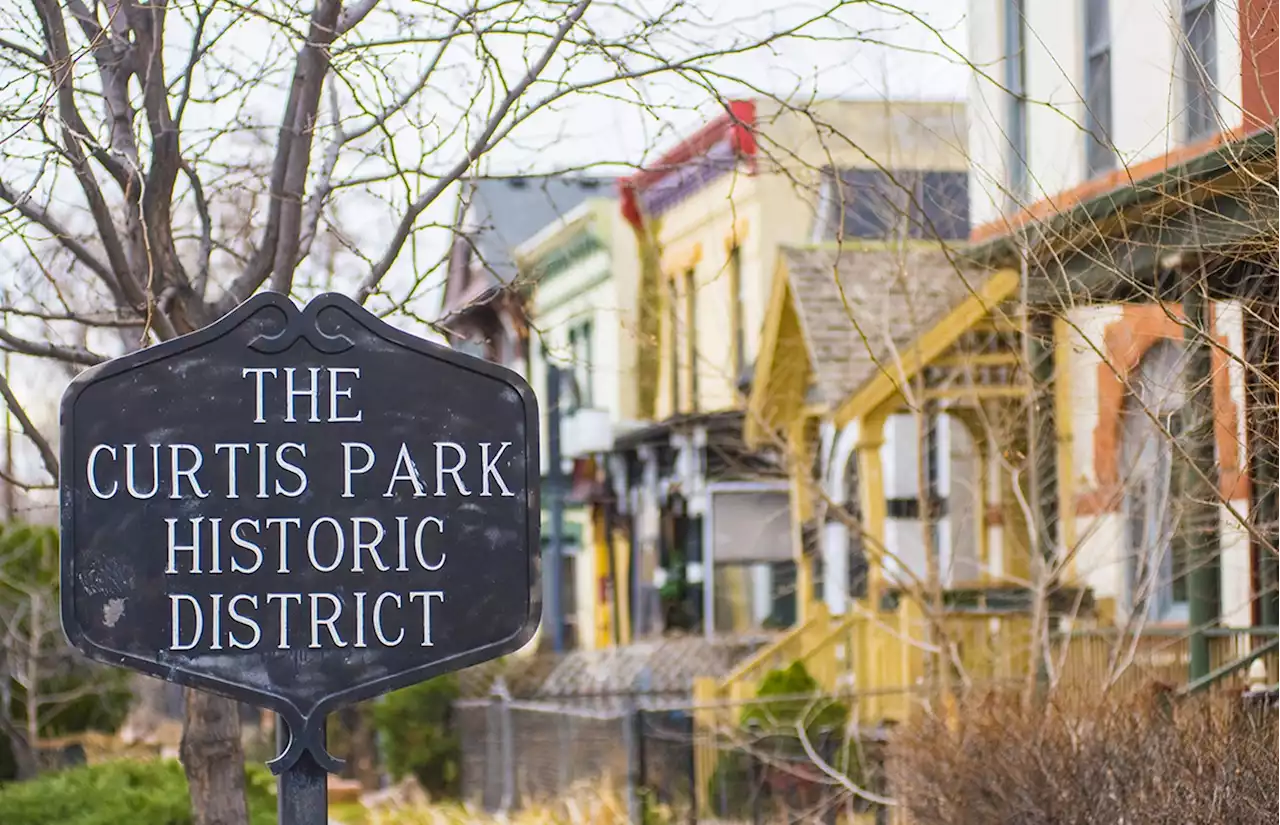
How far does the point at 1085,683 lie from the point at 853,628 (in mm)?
7137

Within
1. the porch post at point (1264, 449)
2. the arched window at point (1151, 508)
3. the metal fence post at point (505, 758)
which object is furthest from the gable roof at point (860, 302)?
the metal fence post at point (505, 758)

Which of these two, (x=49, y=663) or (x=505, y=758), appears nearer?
(x=505, y=758)

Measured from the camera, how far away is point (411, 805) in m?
17.6

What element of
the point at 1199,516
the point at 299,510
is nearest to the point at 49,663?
the point at 1199,516

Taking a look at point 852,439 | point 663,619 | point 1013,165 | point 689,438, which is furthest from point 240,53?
point 663,619

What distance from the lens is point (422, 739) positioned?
2127cm

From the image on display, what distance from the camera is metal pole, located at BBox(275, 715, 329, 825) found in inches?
234

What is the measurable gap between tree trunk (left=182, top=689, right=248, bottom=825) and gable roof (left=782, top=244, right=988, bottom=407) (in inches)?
262

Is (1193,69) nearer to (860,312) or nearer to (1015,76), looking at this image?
(1015,76)

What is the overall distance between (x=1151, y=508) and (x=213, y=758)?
691 centimetres

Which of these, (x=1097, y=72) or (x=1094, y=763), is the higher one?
(x=1097, y=72)

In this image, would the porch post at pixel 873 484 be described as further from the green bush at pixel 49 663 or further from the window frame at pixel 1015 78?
the green bush at pixel 49 663

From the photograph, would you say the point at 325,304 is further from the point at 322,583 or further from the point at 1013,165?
the point at 1013,165

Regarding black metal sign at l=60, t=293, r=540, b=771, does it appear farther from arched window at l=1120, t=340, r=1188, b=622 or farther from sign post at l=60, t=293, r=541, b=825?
arched window at l=1120, t=340, r=1188, b=622
